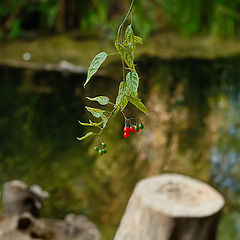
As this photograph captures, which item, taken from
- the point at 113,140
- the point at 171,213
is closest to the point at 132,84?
the point at 171,213

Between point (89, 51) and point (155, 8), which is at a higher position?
point (155, 8)

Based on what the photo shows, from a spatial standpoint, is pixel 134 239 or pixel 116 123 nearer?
pixel 134 239

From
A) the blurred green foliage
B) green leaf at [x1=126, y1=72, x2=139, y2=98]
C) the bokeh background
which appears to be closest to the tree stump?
the bokeh background

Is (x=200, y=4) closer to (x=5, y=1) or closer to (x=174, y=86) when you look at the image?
(x=174, y=86)

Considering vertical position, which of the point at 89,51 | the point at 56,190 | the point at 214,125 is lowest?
the point at 56,190

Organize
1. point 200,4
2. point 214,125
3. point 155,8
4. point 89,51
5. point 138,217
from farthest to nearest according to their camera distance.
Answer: point 155,8
point 200,4
point 89,51
point 214,125
point 138,217

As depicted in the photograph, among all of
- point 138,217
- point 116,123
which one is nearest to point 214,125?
point 116,123

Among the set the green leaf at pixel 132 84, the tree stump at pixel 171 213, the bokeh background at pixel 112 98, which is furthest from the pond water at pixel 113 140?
the green leaf at pixel 132 84

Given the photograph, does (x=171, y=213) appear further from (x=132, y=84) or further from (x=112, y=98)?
(x=112, y=98)

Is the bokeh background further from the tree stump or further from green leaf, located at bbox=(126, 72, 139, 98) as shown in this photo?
green leaf, located at bbox=(126, 72, 139, 98)
